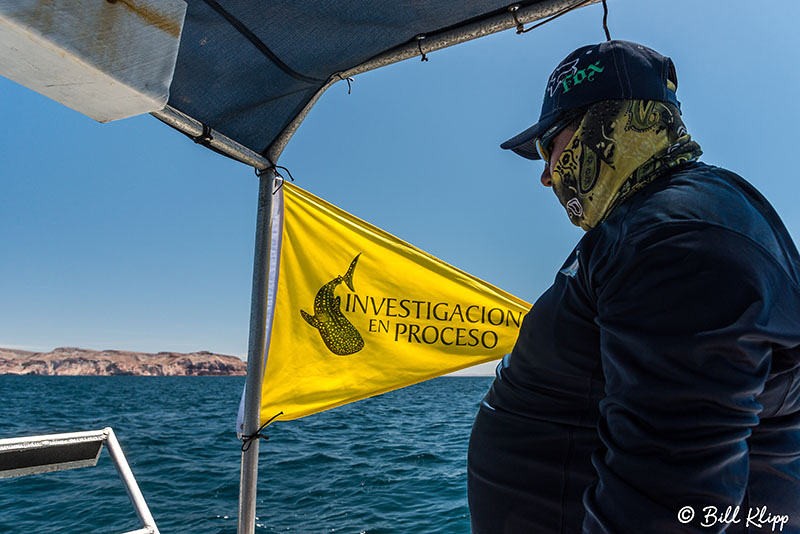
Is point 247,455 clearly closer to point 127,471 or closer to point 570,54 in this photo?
point 127,471

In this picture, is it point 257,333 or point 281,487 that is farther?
point 281,487

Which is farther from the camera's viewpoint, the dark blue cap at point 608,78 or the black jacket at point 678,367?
the dark blue cap at point 608,78

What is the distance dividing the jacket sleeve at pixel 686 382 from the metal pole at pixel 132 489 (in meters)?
1.82

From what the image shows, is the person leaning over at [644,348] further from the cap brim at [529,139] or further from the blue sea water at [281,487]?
the blue sea water at [281,487]

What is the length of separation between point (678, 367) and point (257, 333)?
219 cm

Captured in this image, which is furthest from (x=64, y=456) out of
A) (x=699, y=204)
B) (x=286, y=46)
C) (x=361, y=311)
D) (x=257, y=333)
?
(x=699, y=204)

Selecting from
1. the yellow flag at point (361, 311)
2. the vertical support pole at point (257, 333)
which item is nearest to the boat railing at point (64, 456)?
the vertical support pole at point (257, 333)

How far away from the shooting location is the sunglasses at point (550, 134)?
1025mm

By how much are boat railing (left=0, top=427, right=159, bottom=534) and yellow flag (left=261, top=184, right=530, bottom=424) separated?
0.84m

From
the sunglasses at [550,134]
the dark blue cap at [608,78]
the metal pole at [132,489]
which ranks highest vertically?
the dark blue cap at [608,78]

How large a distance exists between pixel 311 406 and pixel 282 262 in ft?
2.67

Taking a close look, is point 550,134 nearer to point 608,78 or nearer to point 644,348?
point 608,78

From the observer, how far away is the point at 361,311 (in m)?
2.79

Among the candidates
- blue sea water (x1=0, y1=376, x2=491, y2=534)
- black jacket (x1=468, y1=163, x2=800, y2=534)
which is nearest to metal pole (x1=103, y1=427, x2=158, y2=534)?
black jacket (x1=468, y1=163, x2=800, y2=534)
